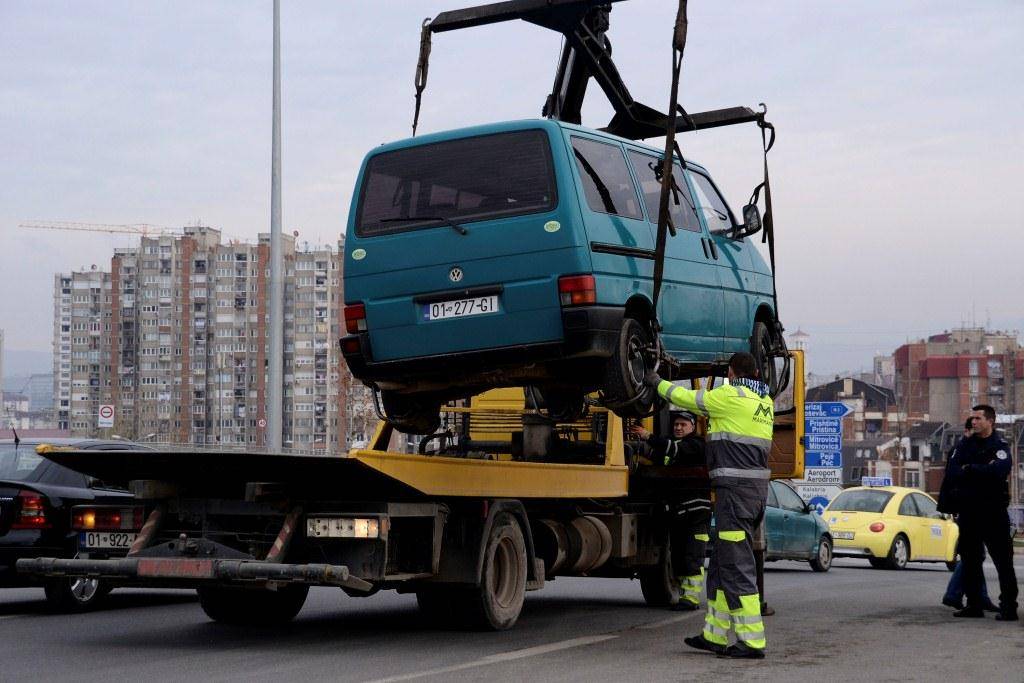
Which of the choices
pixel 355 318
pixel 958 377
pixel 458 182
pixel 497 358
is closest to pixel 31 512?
pixel 355 318

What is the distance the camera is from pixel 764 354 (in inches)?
508

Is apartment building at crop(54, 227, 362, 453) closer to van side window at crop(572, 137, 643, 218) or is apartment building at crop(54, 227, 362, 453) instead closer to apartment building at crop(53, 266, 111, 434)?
apartment building at crop(53, 266, 111, 434)

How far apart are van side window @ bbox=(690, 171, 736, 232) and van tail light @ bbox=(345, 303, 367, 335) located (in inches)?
122

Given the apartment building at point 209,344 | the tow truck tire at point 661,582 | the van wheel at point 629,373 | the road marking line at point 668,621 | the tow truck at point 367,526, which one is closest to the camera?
the tow truck at point 367,526

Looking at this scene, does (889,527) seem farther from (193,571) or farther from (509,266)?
(193,571)

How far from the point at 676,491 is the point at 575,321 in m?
4.83

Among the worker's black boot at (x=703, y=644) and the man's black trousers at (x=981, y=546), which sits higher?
the man's black trousers at (x=981, y=546)

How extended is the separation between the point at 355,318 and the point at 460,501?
4.80 feet

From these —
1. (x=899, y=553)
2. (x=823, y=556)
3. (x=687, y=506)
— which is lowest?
(x=899, y=553)

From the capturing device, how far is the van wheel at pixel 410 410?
450 inches

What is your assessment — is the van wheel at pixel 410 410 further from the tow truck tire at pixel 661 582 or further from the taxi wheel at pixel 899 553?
the taxi wheel at pixel 899 553

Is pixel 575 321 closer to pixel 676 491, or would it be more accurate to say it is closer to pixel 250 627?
pixel 250 627

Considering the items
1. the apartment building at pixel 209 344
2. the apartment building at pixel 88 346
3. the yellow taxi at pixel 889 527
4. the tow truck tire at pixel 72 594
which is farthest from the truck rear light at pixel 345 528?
the apartment building at pixel 88 346

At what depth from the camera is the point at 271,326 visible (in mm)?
22297
